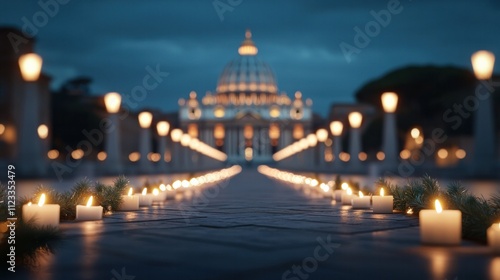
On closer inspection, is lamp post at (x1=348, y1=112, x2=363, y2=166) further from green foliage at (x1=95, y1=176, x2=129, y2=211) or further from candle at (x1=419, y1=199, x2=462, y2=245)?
candle at (x1=419, y1=199, x2=462, y2=245)

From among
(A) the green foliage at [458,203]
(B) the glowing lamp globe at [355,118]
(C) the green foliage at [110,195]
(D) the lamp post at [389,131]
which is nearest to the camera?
(A) the green foliage at [458,203]

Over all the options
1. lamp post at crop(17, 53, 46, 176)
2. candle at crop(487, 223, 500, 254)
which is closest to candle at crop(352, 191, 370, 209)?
candle at crop(487, 223, 500, 254)

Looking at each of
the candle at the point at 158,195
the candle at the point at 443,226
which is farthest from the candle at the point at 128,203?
the candle at the point at 443,226

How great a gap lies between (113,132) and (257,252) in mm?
29321

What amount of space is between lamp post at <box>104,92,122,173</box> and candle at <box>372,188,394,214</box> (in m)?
24.7

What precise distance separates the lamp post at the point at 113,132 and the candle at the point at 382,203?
24.7 m

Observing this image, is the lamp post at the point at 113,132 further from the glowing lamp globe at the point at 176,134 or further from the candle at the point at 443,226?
the candle at the point at 443,226

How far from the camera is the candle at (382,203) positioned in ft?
38.4

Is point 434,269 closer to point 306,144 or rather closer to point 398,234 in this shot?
point 398,234

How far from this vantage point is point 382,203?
11672mm

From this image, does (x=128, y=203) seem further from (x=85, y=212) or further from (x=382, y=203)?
(x=382, y=203)

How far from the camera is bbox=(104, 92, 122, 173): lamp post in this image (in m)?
35.2

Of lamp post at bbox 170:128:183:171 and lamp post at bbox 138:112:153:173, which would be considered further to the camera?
lamp post at bbox 170:128:183:171

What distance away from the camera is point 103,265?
6035 mm
